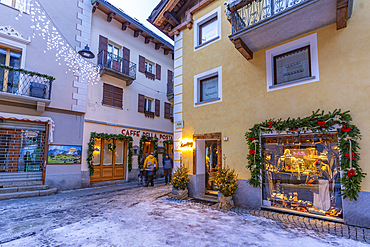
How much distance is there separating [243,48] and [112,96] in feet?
29.9

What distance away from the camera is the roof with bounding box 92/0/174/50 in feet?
41.6

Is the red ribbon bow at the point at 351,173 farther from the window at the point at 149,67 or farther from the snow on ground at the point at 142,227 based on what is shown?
the window at the point at 149,67

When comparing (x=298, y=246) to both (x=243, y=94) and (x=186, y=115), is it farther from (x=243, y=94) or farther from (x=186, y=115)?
Result: (x=186, y=115)

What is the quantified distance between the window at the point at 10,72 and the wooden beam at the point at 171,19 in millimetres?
7138

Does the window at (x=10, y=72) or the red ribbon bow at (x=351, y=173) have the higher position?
the window at (x=10, y=72)

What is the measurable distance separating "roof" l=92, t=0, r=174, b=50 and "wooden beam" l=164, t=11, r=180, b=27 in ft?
16.1

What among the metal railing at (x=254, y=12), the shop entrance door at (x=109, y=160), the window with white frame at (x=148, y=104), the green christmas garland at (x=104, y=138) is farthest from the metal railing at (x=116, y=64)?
the metal railing at (x=254, y=12)

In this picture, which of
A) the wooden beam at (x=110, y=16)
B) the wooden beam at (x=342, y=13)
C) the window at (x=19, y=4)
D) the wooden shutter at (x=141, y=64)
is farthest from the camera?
the wooden shutter at (x=141, y=64)

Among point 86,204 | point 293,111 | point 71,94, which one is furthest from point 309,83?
point 71,94

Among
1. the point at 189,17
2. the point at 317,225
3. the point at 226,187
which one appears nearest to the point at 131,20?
the point at 189,17

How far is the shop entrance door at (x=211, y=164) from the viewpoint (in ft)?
28.8

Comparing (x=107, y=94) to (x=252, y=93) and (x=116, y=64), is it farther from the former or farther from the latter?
(x=252, y=93)

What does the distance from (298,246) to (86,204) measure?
6621 mm

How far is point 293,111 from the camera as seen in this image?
6215 millimetres
